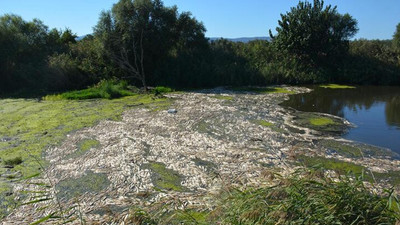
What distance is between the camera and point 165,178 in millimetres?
8023

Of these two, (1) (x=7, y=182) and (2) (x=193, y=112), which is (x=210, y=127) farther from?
(1) (x=7, y=182)

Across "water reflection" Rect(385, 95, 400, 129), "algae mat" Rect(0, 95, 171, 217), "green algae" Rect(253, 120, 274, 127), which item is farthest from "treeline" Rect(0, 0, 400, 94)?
"green algae" Rect(253, 120, 274, 127)

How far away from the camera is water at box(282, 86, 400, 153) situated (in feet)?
37.7

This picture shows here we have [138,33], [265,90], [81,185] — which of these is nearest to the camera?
[81,185]

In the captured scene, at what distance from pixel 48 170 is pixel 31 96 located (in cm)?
1438

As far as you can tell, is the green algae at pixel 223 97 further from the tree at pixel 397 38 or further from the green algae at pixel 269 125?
the tree at pixel 397 38

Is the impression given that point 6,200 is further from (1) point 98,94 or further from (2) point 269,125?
(1) point 98,94

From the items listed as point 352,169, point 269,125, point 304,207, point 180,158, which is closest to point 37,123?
point 180,158

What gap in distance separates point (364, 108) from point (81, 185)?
1428cm

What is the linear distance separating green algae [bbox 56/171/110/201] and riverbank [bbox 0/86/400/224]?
22 millimetres

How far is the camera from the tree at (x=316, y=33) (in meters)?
25.8

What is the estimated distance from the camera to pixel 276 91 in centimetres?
2184

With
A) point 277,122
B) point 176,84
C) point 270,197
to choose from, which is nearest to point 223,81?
point 176,84

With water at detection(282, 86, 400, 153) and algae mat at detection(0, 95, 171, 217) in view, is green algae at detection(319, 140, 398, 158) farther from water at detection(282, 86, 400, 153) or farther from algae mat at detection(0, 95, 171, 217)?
algae mat at detection(0, 95, 171, 217)
